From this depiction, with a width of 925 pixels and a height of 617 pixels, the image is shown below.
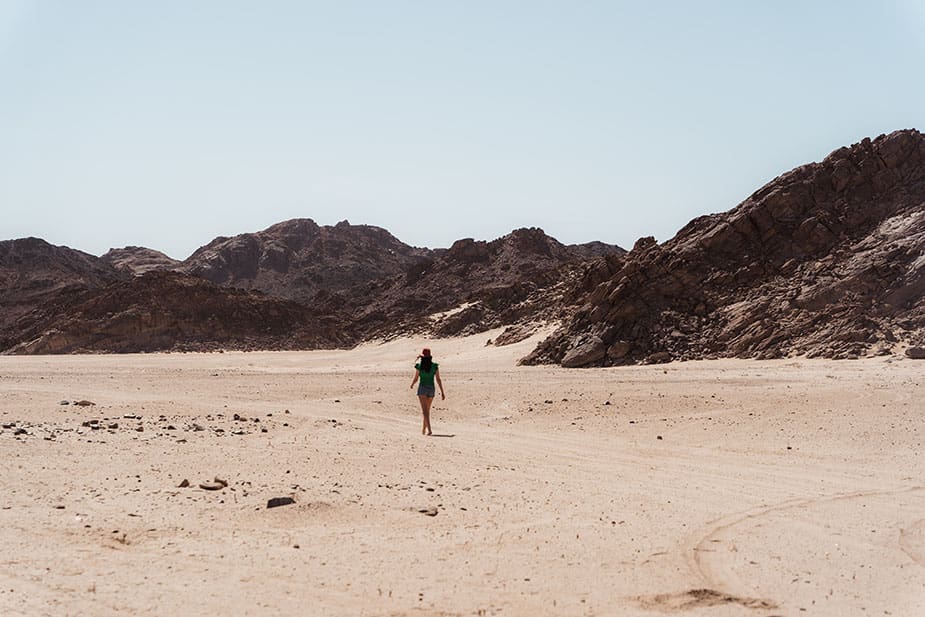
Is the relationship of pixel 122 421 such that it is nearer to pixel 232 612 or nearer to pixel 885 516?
pixel 232 612

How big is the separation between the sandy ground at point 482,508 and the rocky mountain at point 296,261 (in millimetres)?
70343

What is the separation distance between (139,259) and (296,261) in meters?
21.6

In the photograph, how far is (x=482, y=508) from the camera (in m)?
8.04

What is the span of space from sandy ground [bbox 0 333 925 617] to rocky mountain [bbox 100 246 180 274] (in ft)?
272

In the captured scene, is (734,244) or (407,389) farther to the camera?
(734,244)

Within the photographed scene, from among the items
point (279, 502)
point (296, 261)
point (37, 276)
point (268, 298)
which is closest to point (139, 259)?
point (296, 261)

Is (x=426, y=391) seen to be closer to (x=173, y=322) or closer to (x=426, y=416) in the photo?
(x=426, y=416)

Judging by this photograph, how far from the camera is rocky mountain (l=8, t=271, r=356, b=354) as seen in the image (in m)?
46.8

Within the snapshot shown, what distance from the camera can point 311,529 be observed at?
23.5ft

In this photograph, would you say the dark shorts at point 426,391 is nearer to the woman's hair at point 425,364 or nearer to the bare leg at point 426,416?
the bare leg at point 426,416

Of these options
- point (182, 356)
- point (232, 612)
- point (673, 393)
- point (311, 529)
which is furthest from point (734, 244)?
point (182, 356)

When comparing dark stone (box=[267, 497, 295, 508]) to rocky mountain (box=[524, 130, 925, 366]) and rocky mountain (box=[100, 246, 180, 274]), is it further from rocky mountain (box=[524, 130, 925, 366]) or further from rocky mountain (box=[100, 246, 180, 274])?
rocky mountain (box=[100, 246, 180, 274])

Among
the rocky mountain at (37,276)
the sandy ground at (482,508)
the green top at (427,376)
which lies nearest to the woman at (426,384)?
the green top at (427,376)

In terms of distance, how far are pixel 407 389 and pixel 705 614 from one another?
1752 centimetres
